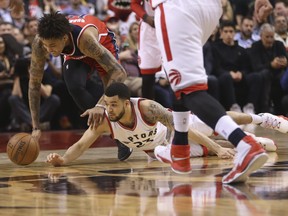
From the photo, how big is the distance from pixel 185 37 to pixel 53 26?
167 centimetres

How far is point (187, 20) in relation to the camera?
488 cm

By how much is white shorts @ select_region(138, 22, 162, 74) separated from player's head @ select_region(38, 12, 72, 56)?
99.7 inches

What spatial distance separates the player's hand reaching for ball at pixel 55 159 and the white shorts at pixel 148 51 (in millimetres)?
2591

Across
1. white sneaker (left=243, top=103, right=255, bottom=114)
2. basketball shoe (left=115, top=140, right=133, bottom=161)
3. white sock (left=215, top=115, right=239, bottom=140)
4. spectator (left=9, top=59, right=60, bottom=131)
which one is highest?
white sock (left=215, top=115, right=239, bottom=140)

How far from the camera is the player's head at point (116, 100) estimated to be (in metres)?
6.10

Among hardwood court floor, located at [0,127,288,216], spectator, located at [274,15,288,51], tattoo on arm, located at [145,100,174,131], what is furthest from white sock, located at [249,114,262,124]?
spectator, located at [274,15,288,51]

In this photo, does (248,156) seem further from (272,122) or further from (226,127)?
(272,122)

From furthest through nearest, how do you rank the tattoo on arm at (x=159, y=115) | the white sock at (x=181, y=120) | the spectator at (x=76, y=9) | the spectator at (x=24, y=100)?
the spectator at (x=76, y=9), the spectator at (x=24, y=100), the tattoo on arm at (x=159, y=115), the white sock at (x=181, y=120)

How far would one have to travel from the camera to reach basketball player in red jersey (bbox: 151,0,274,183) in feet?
15.4

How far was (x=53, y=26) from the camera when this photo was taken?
6.18 m

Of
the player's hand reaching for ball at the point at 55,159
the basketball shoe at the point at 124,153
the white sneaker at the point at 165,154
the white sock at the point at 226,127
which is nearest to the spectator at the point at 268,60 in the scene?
the basketball shoe at the point at 124,153

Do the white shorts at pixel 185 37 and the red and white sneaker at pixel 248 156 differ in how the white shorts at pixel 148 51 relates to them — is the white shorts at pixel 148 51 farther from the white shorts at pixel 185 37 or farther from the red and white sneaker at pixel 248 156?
the red and white sneaker at pixel 248 156

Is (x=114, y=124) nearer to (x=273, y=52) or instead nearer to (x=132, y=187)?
(x=132, y=187)

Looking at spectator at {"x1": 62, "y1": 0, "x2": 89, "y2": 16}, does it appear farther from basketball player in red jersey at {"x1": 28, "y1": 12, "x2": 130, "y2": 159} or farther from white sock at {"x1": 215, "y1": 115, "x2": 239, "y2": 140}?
white sock at {"x1": 215, "y1": 115, "x2": 239, "y2": 140}
